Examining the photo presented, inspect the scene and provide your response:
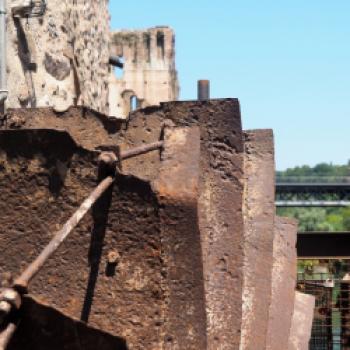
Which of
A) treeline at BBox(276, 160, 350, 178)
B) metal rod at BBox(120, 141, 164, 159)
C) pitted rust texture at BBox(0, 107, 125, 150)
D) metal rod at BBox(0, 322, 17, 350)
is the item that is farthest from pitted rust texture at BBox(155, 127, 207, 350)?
treeline at BBox(276, 160, 350, 178)

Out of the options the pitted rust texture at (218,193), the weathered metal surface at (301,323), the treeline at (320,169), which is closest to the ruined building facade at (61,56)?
the weathered metal surface at (301,323)

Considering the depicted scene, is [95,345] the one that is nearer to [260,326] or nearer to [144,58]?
[260,326]

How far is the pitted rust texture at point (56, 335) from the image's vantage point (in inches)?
69.7

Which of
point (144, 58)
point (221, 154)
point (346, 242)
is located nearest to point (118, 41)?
point (144, 58)

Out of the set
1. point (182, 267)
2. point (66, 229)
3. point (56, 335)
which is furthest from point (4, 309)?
point (182, 267)

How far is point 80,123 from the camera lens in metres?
3.01

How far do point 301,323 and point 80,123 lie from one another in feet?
4.24

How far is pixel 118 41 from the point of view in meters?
36.9

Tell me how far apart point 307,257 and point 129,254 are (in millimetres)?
5402

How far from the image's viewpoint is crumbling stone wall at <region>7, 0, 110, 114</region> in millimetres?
6258

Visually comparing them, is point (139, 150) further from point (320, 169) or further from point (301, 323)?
point (320, 169)

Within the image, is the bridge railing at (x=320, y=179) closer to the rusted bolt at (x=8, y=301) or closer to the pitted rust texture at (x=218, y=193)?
the pitted rust texture at (x=218, y=193)

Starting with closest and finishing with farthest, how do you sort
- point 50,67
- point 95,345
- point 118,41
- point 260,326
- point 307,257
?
point 95,345 → point 260,326 → point 50,67 → point 307,257 → point 118,41

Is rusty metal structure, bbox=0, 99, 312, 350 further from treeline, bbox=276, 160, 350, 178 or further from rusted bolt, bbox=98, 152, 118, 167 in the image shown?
treeline, bbox=276, 160, 350, 178
